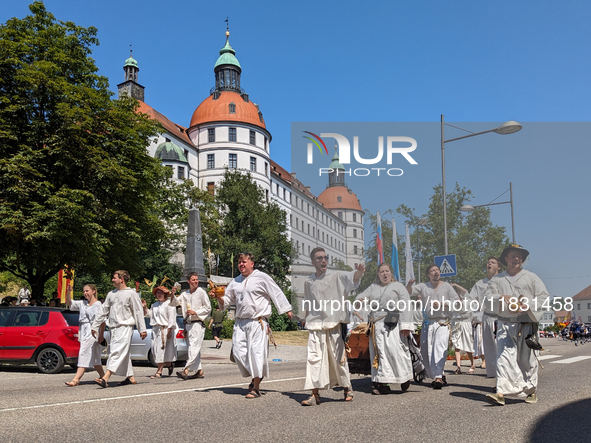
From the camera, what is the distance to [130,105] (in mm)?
27203

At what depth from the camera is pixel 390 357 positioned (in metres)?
8.27

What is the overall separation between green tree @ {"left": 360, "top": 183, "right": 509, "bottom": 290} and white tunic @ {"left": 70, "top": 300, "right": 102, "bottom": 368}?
12346 mm

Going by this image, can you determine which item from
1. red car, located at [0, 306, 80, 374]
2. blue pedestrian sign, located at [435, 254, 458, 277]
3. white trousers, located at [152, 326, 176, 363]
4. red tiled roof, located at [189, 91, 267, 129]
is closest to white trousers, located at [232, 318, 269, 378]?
white trousers, located at [152, 326, 176, 363]

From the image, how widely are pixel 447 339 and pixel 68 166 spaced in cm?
1725

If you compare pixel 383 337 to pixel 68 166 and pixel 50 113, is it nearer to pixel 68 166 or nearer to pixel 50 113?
pixel 68 166

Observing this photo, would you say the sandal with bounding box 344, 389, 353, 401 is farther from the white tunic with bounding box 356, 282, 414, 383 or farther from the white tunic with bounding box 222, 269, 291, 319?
the white tunic with bounding box 222, 269, 291, 319

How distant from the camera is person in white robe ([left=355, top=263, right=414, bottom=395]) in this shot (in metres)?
8.20

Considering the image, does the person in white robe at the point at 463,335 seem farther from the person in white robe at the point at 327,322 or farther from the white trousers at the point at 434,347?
the person in white robe at the point at 327,322

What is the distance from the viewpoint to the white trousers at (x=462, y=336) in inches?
496

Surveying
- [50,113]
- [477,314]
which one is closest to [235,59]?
[50,113]

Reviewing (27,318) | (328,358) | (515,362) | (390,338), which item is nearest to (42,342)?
(27,318)

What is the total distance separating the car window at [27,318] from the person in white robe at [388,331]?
8.45 m

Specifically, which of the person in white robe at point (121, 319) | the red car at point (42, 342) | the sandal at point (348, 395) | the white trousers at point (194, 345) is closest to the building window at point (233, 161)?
the red car at point (42, 342)

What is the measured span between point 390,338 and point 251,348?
2.02 m
